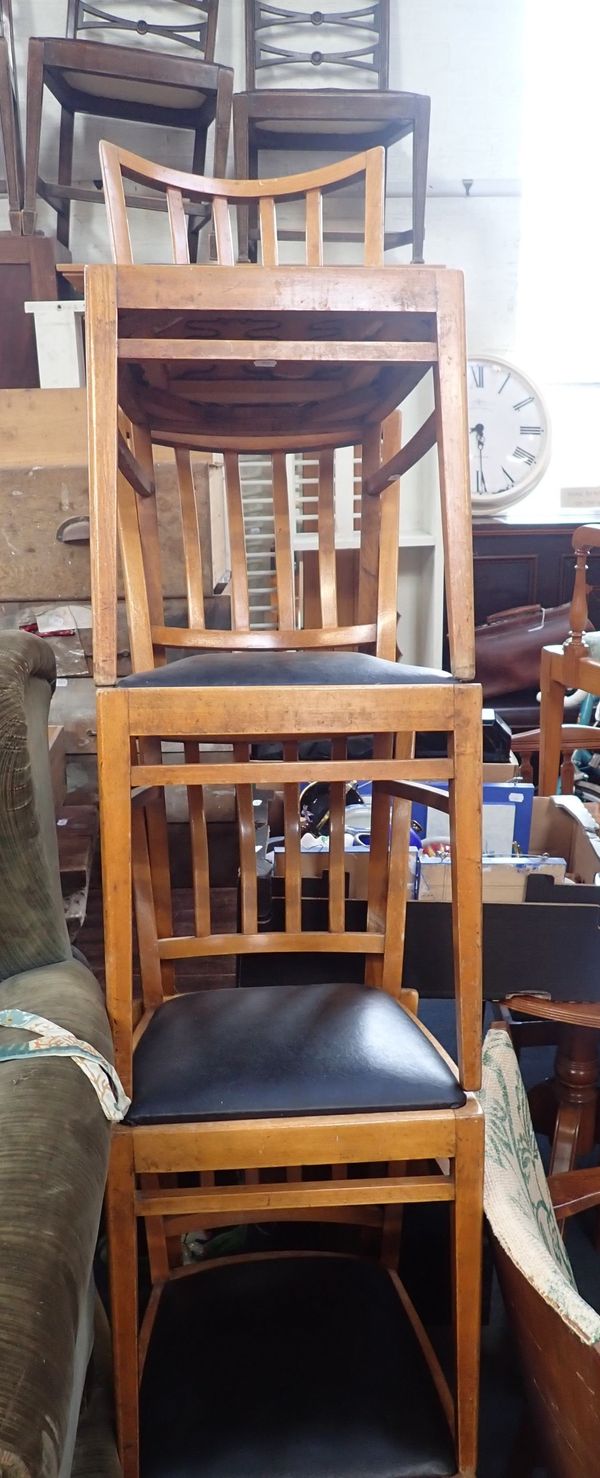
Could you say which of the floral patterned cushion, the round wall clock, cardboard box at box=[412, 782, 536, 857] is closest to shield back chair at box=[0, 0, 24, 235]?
the round wall clock

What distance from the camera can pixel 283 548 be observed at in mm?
1190

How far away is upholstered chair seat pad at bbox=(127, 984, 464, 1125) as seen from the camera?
2.76 ft

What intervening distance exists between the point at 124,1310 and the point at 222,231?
1.09 m

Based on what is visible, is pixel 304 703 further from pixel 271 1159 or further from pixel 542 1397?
pixel 542 1397

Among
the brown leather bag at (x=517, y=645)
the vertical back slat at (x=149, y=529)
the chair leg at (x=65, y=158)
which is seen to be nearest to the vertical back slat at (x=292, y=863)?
the vertical back slat at (x=149, y=529)

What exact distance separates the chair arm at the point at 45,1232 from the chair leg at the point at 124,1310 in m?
0.22

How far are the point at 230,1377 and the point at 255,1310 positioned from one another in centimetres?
8

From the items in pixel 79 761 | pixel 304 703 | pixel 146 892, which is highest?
pixel 304 703

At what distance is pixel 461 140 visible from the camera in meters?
3.49

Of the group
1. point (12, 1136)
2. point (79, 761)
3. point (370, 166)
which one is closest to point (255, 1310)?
point (12, 1136)

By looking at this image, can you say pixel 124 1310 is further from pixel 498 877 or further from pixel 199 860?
pixel 498 877

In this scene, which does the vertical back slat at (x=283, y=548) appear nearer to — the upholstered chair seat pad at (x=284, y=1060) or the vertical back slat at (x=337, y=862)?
the vertical back slat at (x=337, y=862)

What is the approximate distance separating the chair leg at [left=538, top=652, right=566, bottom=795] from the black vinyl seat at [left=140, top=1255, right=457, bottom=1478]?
1382mm

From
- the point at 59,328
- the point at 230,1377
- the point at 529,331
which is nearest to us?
the point at 230,1377
